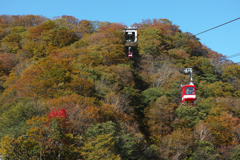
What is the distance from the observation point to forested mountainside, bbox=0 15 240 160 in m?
25.5

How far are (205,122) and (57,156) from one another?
75.6 ft

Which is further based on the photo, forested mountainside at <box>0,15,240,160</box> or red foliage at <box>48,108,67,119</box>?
red foliage at <box>48,108,67,119</box>

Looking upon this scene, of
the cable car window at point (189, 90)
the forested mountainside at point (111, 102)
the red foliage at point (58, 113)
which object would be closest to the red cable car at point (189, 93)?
→ the cable car window at point (189, 90)

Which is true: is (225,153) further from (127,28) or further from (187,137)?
(127,28)

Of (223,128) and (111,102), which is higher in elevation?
(111,102)

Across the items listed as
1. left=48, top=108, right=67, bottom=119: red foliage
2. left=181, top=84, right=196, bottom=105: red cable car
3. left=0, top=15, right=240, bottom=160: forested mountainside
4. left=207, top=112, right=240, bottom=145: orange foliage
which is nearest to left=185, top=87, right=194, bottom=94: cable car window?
left=181, top=84, right=196, bottom=105: red cable car

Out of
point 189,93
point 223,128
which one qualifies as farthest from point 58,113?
point 223,128

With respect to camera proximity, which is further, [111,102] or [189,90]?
[111,102]

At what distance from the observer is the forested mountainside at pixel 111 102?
25.5 m

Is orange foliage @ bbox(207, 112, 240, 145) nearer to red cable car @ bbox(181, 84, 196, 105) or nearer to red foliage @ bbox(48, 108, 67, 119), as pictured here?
red cable car @ bbox(181, 84, 196, 105)

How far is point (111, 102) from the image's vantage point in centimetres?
3797

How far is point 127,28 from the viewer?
69688mm

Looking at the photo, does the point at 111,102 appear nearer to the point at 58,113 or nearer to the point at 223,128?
the point at 58,113

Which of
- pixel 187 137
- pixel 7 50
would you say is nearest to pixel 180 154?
pixel 187 137
